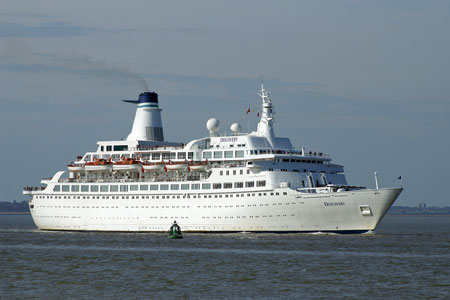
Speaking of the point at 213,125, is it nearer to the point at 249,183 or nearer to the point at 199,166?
the point at 199,166

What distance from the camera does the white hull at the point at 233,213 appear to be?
66.7 m

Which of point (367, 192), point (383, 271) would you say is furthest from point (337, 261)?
point (367, 192)

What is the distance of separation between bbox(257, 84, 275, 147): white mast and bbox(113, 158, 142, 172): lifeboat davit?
12.7m

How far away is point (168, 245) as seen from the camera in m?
60.4

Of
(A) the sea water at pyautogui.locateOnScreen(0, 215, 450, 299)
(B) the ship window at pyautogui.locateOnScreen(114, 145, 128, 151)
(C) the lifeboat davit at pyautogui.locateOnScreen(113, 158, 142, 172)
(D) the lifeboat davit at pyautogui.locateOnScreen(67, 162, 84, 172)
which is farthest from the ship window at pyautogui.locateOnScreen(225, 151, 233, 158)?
(D) the lifeboat davit at pyautogui.locateOnScreen(67, 162, 84, 172)

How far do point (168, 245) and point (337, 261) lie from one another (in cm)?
1710

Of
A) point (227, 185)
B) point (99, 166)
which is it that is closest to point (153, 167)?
point (99, 166)

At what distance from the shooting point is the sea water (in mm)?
36219

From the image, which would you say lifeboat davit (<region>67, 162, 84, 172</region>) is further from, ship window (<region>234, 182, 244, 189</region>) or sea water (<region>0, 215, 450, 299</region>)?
ship window (<region>234, 182, 244, 189</region>)

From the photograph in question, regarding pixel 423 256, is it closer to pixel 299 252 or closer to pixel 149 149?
pixel 299 252

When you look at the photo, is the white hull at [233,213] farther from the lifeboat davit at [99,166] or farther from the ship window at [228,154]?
the ship window at [228,154]

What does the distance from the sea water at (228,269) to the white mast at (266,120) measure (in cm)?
1277

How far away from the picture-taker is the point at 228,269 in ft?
144

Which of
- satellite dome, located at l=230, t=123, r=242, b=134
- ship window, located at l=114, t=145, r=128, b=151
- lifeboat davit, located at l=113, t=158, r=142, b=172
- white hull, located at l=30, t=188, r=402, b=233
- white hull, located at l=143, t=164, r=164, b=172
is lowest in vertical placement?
white hull, located at l=30, t=188, r=402, b=233
